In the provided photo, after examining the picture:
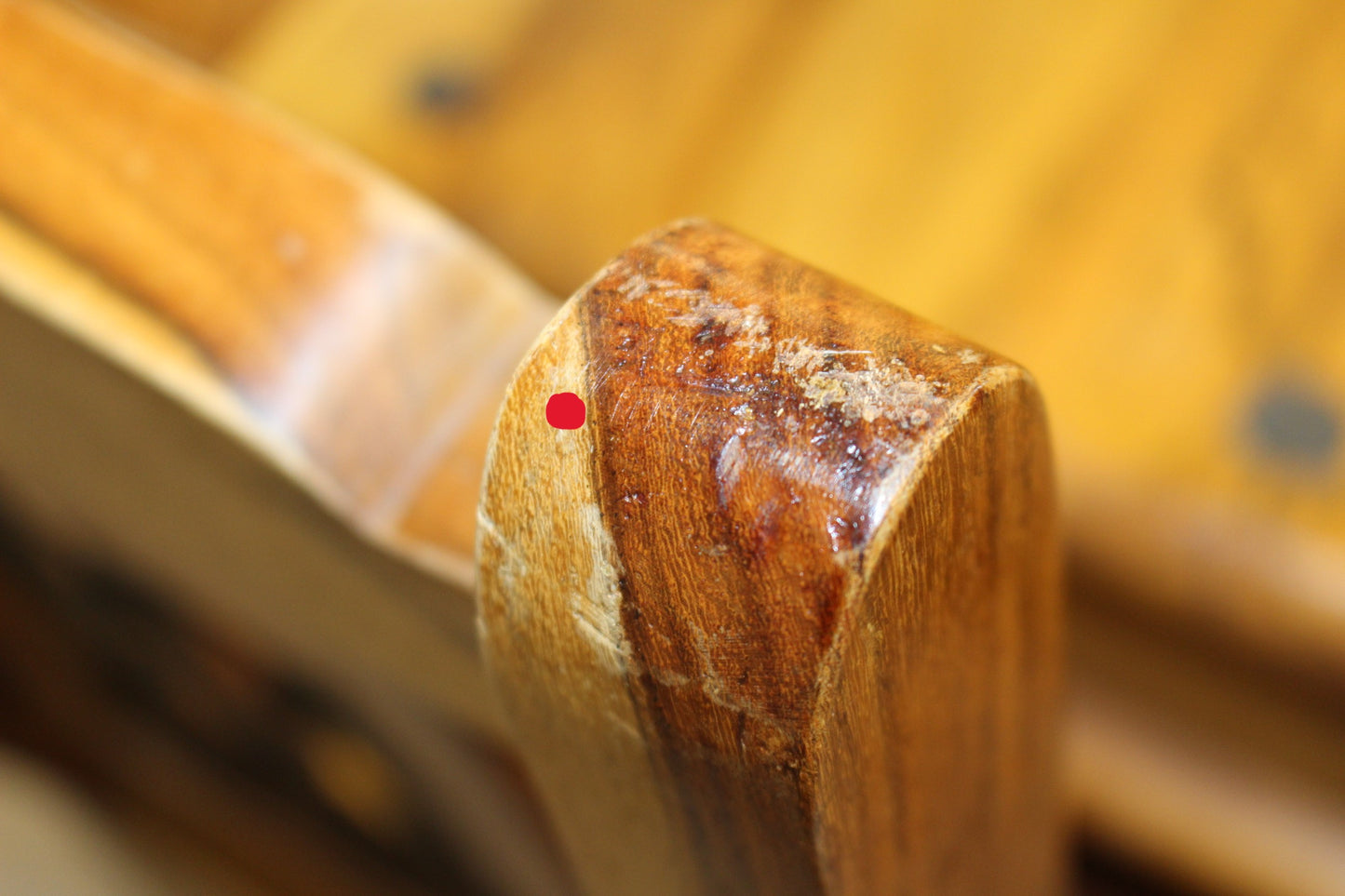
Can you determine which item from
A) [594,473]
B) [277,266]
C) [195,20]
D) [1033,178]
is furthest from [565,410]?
[195,20]

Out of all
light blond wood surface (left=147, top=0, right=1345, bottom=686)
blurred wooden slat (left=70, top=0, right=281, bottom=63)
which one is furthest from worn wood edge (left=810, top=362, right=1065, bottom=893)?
blurred wooden slat (left=70, top=0, right=281, bottom=63)

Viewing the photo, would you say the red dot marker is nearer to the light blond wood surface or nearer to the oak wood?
the oak wood

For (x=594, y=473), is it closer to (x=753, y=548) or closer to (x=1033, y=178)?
(x=753, y=548)

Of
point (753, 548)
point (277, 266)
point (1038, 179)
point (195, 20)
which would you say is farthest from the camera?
point (195, 20)

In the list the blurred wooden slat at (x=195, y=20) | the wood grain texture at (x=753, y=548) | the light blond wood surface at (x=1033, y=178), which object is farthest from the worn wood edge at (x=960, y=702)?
the blurred wooden slat at (x=195, y=20)

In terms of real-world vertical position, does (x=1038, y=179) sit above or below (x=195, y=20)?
above

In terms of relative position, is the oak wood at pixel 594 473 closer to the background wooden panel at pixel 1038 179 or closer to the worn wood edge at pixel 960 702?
the worn wood edge at pixel 960 702

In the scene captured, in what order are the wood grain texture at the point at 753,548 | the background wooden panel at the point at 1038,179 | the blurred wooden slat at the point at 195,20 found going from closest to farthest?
the wood grain texture at the point at 753,548
the background wooden panel at the point at 1038,179
the blurred wooden slat at the point at 195,20

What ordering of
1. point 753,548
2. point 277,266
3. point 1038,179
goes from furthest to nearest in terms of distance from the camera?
point 1038,179 → point 277,266 → point 753,548
